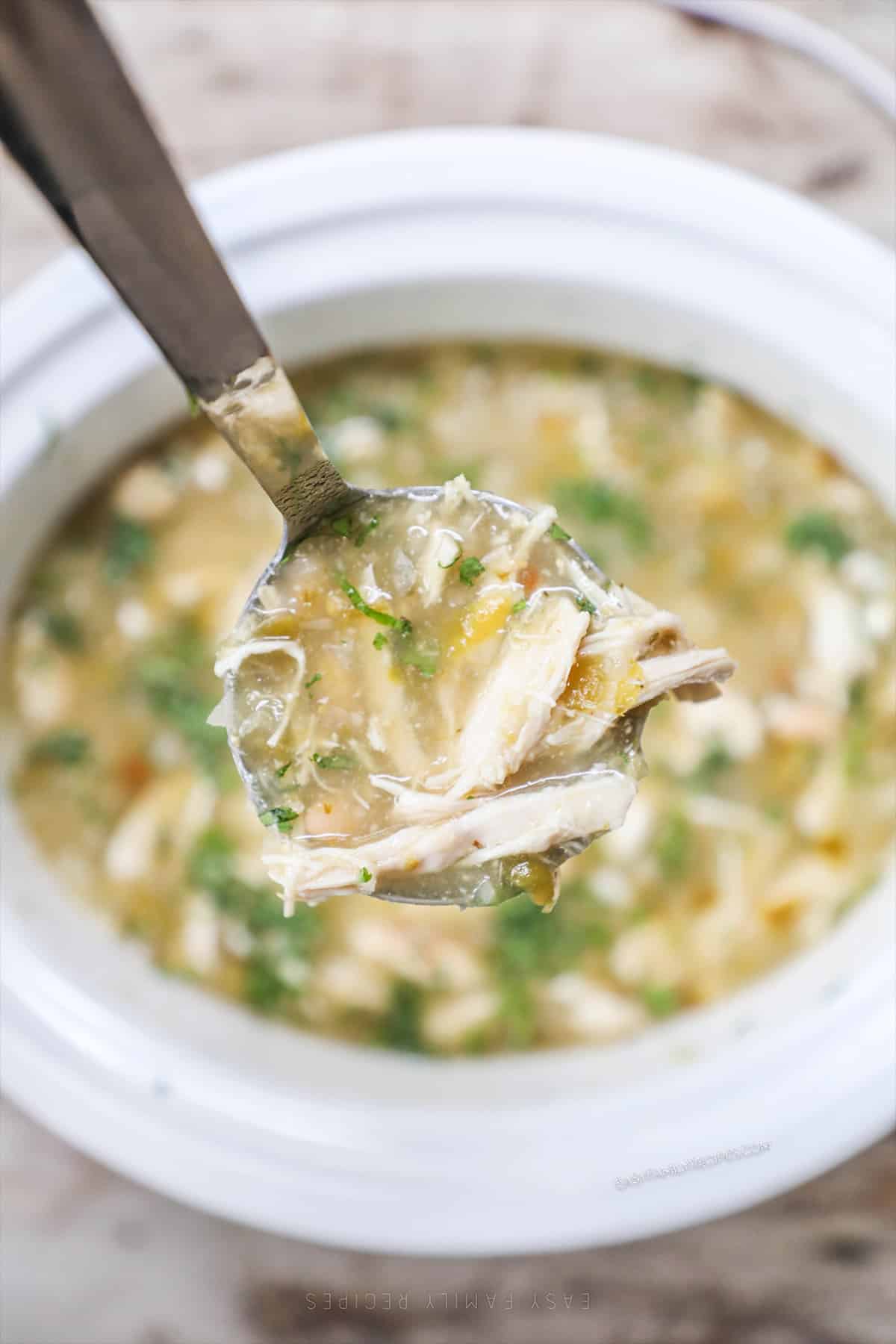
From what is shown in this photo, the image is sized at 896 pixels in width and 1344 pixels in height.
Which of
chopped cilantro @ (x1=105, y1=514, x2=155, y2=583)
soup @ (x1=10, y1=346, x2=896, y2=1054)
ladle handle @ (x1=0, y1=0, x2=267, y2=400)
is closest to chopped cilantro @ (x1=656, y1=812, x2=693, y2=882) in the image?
soup @ (x1=10, y1=346, x2=896, y2=1054)

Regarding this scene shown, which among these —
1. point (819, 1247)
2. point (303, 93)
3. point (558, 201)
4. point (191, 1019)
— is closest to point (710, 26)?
point (558, 201)

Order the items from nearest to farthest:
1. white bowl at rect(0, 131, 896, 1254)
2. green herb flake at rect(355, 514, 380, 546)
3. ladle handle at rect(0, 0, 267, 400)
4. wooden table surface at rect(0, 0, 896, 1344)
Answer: ladle handle at rect(0, 0, 267, 400)
green herb flake at rect(355, 514, 380, 546)
white bowl at rect(0, 131, 896, 1254)
wooden table surface at rect(0, 0, 896, 1344)

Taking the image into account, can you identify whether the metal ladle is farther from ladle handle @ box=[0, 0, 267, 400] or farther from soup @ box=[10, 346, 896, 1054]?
soup @ box=[10, 346, 896, 1054]

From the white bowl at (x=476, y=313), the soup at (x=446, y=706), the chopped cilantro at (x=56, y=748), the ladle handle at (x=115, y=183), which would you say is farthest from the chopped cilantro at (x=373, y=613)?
the chopped cilantro at (x=56, y=748)

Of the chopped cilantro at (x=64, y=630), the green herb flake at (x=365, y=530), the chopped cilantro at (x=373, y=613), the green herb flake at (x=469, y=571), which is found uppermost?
the chopped cilantro at (x=64, y=630)

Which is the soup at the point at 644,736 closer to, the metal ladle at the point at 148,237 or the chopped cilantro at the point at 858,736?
the chopped cilantro at the point at 858,736

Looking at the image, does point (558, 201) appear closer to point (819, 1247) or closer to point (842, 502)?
point (842, 502)

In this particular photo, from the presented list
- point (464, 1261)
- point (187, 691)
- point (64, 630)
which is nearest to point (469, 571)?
point (187, 691)
